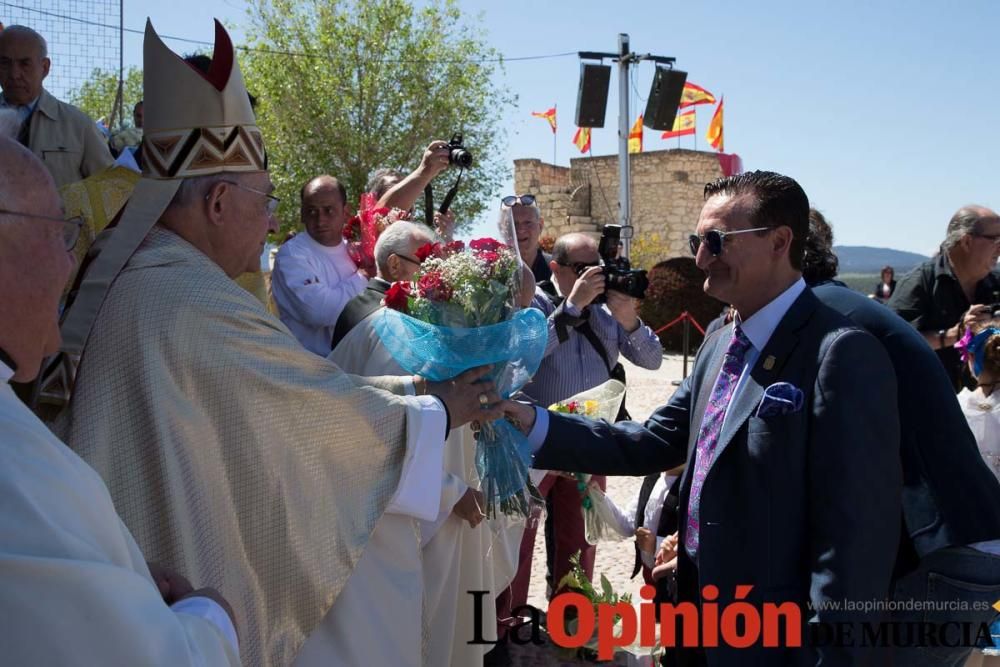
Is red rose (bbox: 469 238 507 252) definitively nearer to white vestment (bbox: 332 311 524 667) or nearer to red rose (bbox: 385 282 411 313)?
red rose (bbox: 385 282 411 313)

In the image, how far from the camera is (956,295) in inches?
231

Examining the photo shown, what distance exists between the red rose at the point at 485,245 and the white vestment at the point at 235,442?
80 cm

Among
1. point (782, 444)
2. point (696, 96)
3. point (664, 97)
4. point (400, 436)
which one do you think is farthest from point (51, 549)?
point (696, 96)

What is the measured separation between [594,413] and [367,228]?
168 cm

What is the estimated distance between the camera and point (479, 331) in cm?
359

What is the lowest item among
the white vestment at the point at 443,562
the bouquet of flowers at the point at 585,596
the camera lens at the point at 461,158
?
the bouquet of flowers at the point at 585,596

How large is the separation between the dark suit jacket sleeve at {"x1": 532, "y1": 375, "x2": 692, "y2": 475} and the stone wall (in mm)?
29782

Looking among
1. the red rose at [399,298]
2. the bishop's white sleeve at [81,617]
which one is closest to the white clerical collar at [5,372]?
the bishop's white sleeve at [81,617]

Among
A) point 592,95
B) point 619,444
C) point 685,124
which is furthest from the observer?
point 685,124

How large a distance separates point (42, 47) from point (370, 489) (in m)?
4.21

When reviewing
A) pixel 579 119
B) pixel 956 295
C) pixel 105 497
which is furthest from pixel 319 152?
pixel 105 497

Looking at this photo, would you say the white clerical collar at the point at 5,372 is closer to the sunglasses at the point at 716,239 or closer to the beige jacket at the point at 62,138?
the sunglasses at the point at 716,239

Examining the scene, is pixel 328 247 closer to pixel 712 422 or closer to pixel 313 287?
pixel 313 287

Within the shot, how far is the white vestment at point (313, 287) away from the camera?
5.73 meters
